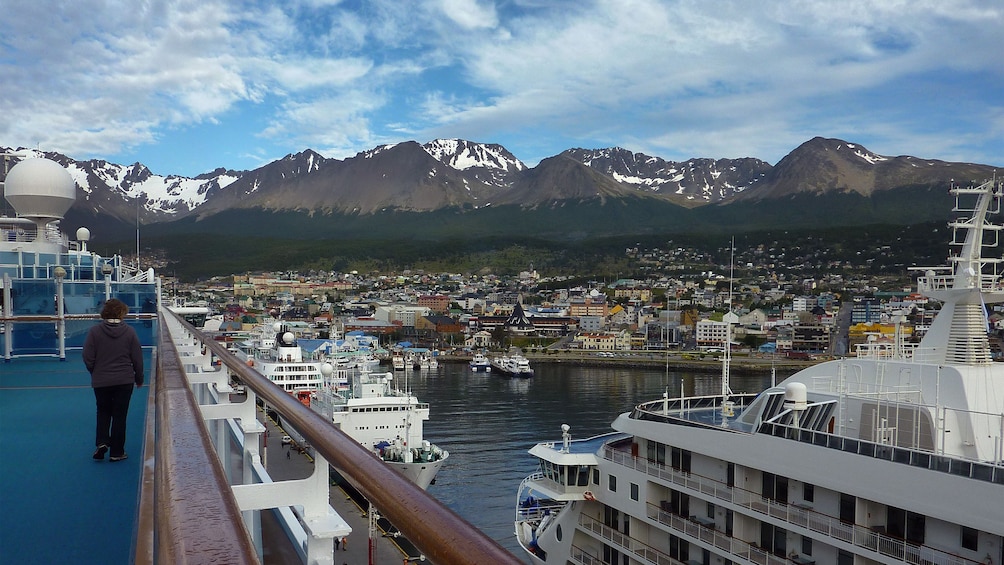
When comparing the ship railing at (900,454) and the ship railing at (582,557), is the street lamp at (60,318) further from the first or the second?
the ship railing at (900,454)

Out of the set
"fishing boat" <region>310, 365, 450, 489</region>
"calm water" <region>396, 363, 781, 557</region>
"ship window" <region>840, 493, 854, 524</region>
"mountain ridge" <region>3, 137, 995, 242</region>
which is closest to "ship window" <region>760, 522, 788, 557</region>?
"ship window" <region>840, 493, 854, 524</region>

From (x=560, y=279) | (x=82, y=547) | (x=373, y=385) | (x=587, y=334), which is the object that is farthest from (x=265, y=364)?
(x=560, y=279)

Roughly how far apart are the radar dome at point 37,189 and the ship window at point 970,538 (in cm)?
1181

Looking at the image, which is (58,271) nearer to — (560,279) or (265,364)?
(265,364)

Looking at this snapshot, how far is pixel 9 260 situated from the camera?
8758 mm

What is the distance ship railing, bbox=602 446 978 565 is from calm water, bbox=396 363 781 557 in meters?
1.83

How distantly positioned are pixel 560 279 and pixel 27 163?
85910 millimetres

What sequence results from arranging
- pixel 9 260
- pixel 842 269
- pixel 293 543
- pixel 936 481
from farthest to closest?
pixel 842 269
pixel 9 260
pixel 936 481
pixel 293 543

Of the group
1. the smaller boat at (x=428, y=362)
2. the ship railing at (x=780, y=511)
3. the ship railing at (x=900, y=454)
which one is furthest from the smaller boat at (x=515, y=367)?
the ship railing at (x=900, y=454)

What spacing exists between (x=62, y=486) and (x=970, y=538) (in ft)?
17.9

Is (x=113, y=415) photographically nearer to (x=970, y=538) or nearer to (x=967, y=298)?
(x=970, y=538)

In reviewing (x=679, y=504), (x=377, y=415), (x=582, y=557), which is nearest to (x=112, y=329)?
(x=679, y=504)

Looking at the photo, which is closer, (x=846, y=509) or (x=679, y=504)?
(x=846, y=509)

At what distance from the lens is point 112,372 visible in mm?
2713
